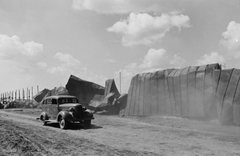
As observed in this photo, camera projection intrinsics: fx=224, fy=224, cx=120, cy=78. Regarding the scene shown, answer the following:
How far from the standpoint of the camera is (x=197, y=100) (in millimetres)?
16453

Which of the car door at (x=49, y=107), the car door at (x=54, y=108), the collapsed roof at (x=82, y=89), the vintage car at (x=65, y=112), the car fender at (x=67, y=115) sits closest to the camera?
the car fender at (x=67, y=115)

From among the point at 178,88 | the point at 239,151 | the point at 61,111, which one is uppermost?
the point at 178,88

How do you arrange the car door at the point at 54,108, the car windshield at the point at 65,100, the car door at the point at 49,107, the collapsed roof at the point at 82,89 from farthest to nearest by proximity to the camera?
the collapsed roof at the point at 82,89
the car door at the point at 49,107
the car windshield at the point at 65,100
the car door at the point at 54,108

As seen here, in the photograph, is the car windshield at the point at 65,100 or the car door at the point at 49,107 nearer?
the car windshield at the point at 65,100

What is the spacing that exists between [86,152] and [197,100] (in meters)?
11.6

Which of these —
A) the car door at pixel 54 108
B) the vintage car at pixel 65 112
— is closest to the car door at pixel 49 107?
the vintage car at pixel 65 112

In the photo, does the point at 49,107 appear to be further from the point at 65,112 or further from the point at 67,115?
the point at 67,115

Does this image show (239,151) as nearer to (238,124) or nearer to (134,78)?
(238,124)

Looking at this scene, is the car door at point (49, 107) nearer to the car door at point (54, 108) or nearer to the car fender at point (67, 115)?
the car door at point (54, 108)

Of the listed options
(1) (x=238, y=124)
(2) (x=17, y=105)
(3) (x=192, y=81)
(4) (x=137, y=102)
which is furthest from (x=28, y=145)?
(2) (x=17, y=105)

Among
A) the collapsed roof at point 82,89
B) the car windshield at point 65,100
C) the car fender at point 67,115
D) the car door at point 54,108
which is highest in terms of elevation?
the collapsed roof at point 82,89

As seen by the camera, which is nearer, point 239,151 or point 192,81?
point 239,151

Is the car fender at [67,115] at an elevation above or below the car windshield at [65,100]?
below

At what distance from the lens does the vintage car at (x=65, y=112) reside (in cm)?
1299
